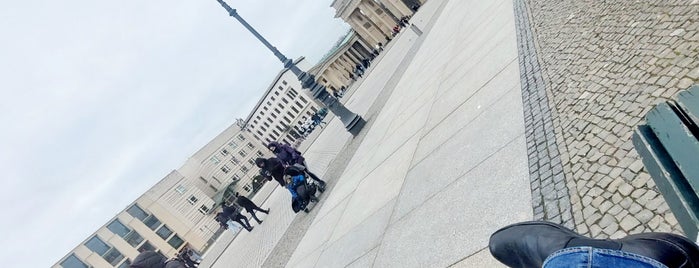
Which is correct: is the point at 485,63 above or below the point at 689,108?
below

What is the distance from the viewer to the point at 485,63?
7.17m

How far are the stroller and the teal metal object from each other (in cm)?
864

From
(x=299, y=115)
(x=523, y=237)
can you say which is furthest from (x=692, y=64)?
(x=299, y=115)

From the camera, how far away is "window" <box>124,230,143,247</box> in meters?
50.9

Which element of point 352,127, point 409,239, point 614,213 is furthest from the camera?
point 352,127

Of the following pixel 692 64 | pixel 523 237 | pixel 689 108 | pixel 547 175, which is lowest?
pixel 692 64

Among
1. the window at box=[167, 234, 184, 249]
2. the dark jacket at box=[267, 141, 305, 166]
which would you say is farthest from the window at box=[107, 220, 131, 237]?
the dark jacket at box=[267, 141, 305, 166]

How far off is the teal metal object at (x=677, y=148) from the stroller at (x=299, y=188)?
8641 mm

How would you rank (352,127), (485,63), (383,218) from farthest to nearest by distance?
1. (352,127)
2. (485,63)
3. (383,218)

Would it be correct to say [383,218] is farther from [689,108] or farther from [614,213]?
[689,108]

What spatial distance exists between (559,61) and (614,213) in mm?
3436

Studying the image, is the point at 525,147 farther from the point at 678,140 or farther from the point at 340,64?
the point at 340,64

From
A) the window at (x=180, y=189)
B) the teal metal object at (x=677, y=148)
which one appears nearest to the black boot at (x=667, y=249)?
the teal metal object at (x=677, y=148)

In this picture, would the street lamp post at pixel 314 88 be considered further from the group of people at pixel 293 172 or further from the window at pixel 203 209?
the window at pixel 203 209
